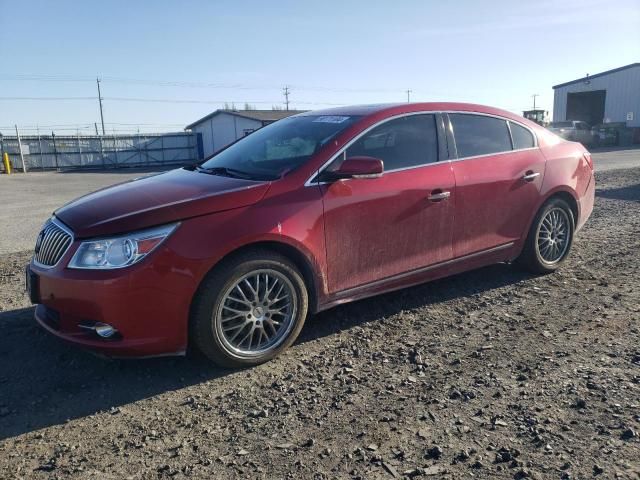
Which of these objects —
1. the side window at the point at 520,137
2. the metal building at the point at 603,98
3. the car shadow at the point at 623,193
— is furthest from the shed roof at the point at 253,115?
the side window at the point at 520,137

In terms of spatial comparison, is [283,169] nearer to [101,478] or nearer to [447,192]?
[447,192]

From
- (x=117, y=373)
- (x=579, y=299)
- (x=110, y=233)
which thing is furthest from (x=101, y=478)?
(x=579, y=299)

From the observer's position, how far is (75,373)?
11.8ft

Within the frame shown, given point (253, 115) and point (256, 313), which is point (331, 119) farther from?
point (253, 115)

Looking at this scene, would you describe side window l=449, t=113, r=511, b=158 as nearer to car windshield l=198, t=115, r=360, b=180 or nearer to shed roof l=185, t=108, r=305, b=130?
car windshield l=198, t=115, r=360, b=180

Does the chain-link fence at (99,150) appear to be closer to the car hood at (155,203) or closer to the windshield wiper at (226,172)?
the windshield wiper at (226,172)

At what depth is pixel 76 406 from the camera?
3.21 m

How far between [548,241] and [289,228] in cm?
310

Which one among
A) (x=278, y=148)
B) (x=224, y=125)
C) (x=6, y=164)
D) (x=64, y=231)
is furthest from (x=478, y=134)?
(x=224, y=125)

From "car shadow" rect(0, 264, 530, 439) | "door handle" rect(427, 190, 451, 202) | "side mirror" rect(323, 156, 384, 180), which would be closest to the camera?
"car shadow" rect(0, 264, 530, 439)

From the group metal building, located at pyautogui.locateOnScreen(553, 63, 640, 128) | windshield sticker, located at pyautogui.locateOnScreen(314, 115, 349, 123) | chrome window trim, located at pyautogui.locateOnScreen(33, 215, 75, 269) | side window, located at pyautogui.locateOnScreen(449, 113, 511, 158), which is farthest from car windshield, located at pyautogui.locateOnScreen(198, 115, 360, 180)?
metal building, located at pyautogui.locateOnScreen(553, 63, 640, 128)

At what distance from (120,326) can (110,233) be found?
0.57 meters

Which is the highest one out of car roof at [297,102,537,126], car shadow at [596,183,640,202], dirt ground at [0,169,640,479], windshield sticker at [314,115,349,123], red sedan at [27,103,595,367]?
car roof at [297,102,537,126]

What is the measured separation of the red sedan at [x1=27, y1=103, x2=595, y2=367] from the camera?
332 cm
